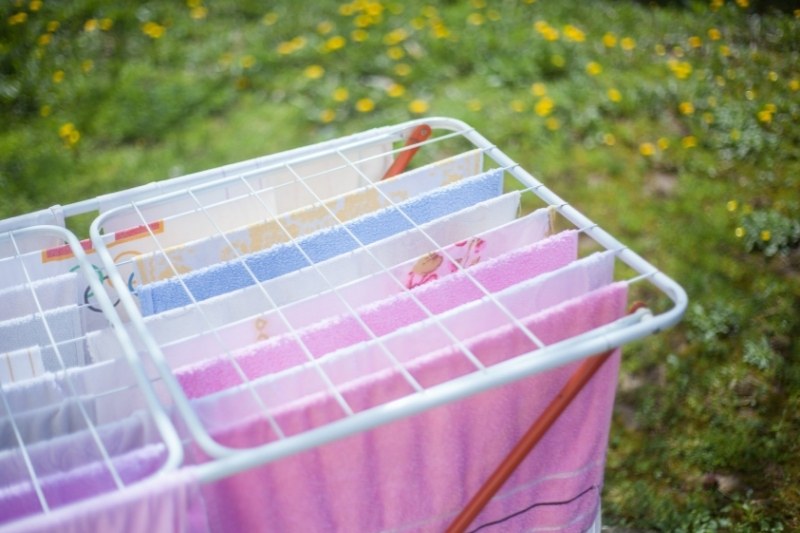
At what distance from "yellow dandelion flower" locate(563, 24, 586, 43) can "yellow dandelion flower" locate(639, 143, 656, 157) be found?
806mm

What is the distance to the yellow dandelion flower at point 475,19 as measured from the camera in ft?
13.7

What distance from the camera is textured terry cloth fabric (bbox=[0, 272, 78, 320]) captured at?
5.10 feet

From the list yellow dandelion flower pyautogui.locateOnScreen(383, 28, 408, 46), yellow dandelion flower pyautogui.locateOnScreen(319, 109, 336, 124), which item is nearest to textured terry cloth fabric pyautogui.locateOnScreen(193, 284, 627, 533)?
yellow dandelion flower pyautogui.locateOnScreen(319, 109, 336, 124)

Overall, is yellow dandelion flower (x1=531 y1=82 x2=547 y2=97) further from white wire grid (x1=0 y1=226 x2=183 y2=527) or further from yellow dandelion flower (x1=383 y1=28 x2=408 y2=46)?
white wire grid (x1=0 y1=226 x2=183 y2=527)

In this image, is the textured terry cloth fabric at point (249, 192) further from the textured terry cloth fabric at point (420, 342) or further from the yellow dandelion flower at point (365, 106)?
the yellow dandelion flower at point (365, 106)

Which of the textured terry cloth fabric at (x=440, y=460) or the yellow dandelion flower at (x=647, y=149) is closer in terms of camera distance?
the textured terry cloth fabric at (x=440, y=460)

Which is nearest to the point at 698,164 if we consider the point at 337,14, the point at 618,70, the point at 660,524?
Result: the point at 618,70

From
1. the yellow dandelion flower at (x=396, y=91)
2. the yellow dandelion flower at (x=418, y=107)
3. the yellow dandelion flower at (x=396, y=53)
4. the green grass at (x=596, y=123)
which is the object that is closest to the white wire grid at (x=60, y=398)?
the green grass at (x=596, y=123)

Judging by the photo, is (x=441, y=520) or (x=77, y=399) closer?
(x=77, y=399)

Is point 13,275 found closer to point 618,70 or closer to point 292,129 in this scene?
point 292,129

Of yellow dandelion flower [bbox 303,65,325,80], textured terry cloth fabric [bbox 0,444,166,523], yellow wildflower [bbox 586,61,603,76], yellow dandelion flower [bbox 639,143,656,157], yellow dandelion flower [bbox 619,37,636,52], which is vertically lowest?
yellow dandelion flower [bbox 639,143,656,157]

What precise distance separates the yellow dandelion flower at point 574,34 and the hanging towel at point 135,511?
3307mm

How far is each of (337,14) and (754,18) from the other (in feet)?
6.35

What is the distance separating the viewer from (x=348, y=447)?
137cm
